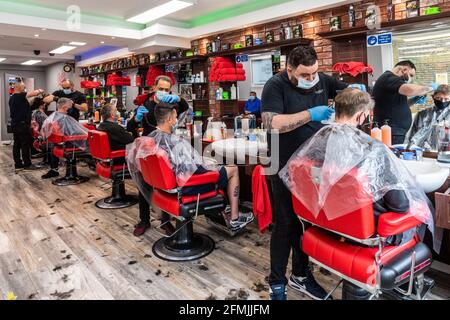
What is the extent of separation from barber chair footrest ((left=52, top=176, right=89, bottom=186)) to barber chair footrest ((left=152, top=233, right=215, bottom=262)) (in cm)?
286

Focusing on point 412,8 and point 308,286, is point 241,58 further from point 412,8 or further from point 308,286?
point 308,286

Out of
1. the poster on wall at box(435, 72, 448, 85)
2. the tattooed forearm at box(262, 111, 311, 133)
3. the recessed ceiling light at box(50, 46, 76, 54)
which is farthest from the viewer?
the recessed ceiling light at box(50, 46, 76, 54)

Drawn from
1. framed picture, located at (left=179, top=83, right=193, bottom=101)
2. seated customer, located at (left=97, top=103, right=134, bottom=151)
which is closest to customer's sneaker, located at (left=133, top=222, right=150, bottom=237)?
seated customer, located at (left=97, top=103, right=134, bottom=151)

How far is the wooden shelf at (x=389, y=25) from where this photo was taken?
2.83 m

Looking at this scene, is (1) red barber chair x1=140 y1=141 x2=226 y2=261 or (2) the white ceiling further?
(2) the white ceiling

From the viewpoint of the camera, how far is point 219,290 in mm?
2115

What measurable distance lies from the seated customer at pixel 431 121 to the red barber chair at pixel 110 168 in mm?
2833

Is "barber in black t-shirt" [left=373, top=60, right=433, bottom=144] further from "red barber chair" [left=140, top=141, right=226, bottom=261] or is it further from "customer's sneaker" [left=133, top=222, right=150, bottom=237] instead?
"customer's sneaker" [left=133, top=222, right=150, bottom=237]

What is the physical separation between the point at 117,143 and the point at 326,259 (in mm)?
2834

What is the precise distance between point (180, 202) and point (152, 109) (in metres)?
1.01

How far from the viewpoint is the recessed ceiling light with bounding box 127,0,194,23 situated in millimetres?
4693

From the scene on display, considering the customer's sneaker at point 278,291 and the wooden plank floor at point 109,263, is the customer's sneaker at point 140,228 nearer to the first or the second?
the wooden plank floor at point 109,263

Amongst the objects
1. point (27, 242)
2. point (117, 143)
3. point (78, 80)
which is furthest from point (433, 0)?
point (78, 80)

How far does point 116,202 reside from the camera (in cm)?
403
